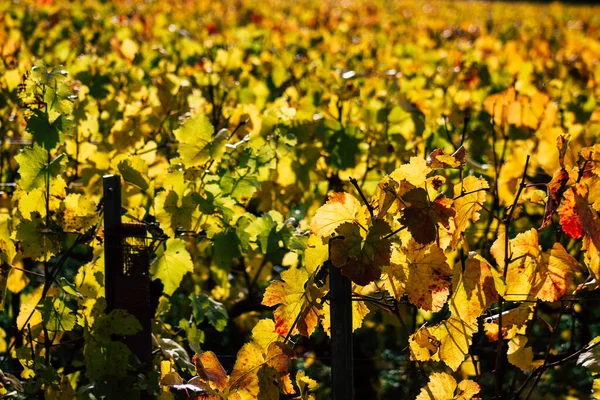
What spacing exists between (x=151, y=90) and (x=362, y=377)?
60.3 inches

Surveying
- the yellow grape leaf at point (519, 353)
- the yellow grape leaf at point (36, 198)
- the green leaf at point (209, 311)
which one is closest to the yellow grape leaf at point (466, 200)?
the yellow grape leaf at point (519, 353)

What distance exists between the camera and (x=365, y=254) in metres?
1.82

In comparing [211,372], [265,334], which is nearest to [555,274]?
[265,334]

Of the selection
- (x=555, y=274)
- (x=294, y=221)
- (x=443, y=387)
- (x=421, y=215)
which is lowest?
(x=443, y=387)

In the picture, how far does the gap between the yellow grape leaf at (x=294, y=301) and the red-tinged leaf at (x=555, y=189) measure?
50 centimetres

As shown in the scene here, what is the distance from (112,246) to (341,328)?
80 cm

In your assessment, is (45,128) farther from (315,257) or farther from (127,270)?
(315,257)

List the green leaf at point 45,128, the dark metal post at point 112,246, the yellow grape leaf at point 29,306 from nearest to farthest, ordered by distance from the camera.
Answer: the green leaf at point 45,128 < the dark metal post at point 112,246 < the yellow grape leaf at point 29,306

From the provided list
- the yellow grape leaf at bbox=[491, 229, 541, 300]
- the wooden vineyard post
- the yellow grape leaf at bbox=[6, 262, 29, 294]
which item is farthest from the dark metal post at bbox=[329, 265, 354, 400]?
the yellow grape leaf at bbox=[6, 262, 29, 294]

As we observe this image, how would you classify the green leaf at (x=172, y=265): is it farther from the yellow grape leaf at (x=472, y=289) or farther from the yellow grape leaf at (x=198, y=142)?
the yellow grape leaf at (x=472, y=289)

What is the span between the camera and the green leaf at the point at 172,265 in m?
2.64

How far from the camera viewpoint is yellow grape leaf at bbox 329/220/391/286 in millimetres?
1816

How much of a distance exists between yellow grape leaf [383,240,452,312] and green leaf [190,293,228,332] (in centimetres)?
90

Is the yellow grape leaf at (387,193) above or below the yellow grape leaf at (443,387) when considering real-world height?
above
